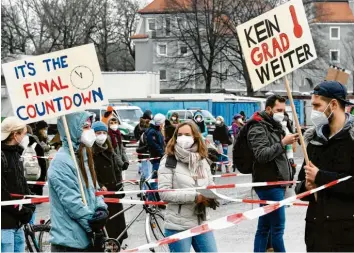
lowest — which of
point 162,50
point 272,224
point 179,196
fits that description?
point 272,224

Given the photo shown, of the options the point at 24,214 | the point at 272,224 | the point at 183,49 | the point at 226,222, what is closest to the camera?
the point at 226,222

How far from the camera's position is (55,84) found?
23.2ft

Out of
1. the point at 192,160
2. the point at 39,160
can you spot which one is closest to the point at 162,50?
the point at 39,160

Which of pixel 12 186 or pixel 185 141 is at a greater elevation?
pixel 185 141

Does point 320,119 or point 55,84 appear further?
point 55,84

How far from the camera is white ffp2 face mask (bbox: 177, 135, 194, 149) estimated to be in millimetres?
7895

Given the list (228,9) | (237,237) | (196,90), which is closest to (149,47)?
(196,90)

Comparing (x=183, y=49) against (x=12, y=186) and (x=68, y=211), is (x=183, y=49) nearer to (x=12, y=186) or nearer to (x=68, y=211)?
(x=12, y=186)

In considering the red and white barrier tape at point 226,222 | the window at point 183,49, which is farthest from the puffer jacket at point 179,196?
the window at point 183,49

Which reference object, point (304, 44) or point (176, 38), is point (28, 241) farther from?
point (176, 38)

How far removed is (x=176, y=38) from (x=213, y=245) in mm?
79163

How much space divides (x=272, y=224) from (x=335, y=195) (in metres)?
3.47

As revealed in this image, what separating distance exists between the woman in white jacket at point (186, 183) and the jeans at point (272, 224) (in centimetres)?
158

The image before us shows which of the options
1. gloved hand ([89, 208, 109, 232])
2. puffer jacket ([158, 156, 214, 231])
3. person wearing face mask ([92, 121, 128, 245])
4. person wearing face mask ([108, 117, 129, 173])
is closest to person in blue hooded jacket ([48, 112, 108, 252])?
gloved hand ([89, 208, 109, 232])
